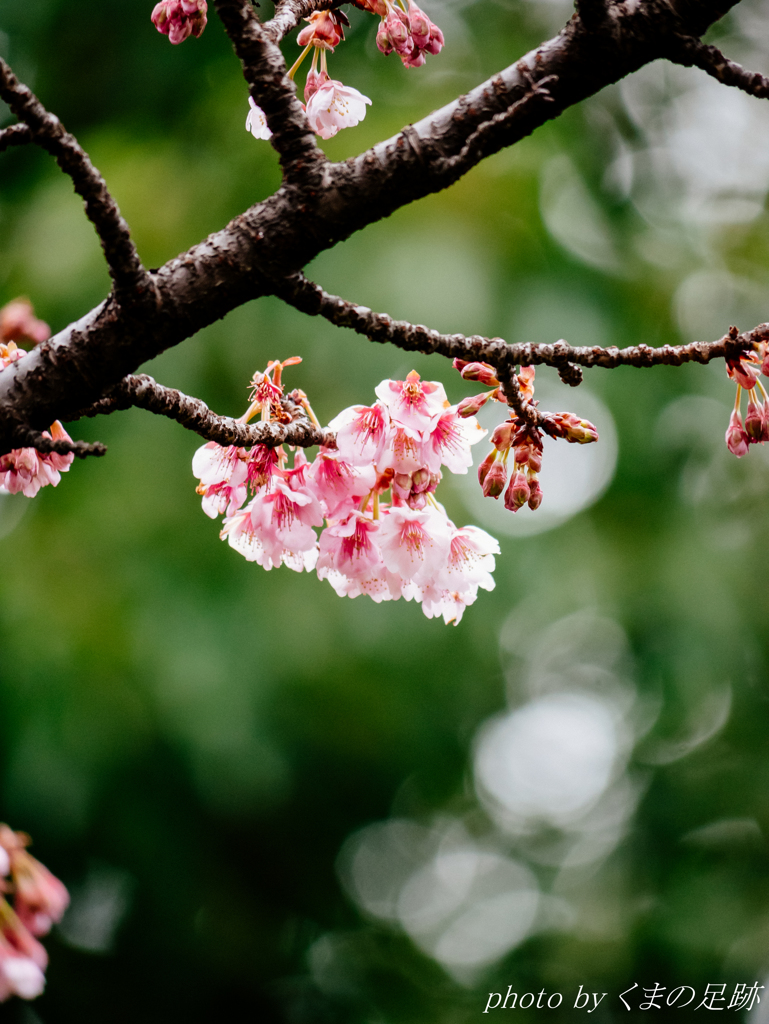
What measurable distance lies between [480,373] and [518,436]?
91 mm

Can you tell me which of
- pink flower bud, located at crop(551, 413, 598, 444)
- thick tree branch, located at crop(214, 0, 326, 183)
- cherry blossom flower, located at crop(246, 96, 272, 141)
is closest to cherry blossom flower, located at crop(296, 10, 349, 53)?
cherry blossom flower, located at crop(246, 96, 272, 141)

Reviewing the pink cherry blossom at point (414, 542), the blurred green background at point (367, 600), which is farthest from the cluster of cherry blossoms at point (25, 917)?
the blurred green background at point (367, 600)

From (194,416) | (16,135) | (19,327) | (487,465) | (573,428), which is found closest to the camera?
(16,135)

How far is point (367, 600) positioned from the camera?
403cm

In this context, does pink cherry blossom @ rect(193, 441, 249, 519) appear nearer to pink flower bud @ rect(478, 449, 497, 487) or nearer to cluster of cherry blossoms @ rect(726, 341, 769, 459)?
pink flower bud @ rect(478, 449, 497, 487)

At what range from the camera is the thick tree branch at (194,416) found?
0.77 metres

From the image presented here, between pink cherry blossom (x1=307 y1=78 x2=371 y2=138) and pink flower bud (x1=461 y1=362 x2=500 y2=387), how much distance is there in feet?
1.65

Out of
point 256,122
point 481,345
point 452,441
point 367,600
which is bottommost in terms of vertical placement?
point 481,345

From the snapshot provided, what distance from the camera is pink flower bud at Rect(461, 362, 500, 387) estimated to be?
90 cm

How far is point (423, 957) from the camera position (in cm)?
688

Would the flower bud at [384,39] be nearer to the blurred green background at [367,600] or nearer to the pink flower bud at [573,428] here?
the pink flower bud at [573,428]

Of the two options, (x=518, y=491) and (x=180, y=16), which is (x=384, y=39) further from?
(x=518, y=491)

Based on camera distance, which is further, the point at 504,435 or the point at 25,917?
the point at 25,917

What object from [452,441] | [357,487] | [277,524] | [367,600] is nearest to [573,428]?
[452,441]
